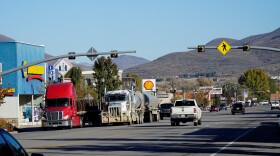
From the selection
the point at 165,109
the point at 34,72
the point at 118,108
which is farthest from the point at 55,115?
the point at 165,109

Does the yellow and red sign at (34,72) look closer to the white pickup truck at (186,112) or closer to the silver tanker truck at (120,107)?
the silver tanker truck at (120,107)

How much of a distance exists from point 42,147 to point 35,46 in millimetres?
49237

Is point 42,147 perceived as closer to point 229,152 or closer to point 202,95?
point 229,152

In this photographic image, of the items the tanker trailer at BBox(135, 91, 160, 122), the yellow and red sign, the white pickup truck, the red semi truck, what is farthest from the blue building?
the white pickup truck

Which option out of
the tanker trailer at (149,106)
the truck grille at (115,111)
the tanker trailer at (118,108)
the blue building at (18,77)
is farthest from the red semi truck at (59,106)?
the blue building at (18,77)

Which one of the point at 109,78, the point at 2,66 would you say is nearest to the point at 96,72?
the point at 109,78

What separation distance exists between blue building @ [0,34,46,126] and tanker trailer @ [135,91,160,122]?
14238 millimetres

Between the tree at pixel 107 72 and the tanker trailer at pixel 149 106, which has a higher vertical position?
the tree at pixel 107 72

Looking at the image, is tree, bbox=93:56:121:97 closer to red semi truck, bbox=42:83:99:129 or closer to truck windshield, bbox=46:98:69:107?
red semi truck, bbox=42:83:99:129

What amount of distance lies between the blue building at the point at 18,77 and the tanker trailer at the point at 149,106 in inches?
561

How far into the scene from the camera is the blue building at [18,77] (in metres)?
72.2

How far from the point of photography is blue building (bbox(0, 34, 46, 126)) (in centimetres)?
7219

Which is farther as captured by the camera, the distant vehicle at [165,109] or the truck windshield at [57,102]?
the distant vehicle at [165,109]

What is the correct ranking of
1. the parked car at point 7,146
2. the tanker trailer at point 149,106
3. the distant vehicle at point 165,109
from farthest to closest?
the distant vehicle at point 165,109 < the tanker trailer at point 149,106 < the parked car at point 7,146
